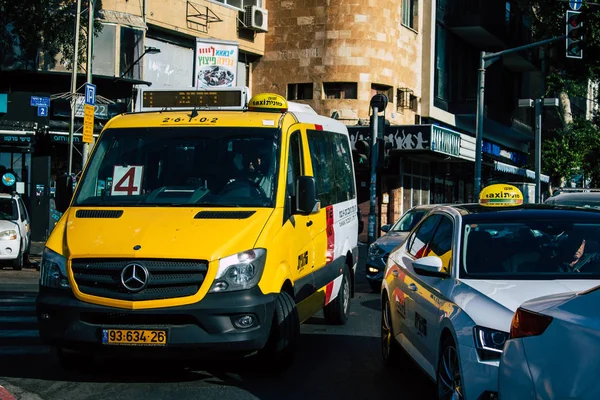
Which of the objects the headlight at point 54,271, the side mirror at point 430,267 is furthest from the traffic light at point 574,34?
the headlight at point 54,271

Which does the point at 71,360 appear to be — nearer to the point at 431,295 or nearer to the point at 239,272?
the point at 239,272

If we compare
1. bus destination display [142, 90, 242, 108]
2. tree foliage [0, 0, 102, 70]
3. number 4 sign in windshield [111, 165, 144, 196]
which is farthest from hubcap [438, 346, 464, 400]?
tree foliage [0, 0, 102, 70]

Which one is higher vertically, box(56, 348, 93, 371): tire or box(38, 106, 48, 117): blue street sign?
box(38, 106, 48, 117): blue street sign

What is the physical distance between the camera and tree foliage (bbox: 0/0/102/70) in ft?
70.2

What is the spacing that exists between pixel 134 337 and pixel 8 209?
12407mm

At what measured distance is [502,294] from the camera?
557 centimetres

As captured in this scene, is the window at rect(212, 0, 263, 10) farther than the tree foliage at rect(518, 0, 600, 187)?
No

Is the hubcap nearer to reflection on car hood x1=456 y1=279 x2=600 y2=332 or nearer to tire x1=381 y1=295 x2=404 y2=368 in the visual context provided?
reflection on car hood x1=456 y1=279 x2=600 y2=332

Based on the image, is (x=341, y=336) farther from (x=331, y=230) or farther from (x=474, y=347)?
(x=474, y=347)

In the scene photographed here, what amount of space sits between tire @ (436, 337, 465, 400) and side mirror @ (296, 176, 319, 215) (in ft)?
8.09

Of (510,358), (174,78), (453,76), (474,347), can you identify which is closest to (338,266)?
(474,347)

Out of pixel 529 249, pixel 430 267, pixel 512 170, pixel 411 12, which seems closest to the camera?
pixel 430 267

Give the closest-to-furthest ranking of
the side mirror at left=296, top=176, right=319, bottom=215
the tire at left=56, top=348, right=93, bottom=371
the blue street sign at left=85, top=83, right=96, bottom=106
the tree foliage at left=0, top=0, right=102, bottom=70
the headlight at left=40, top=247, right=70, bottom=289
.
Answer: the headlight at left=40, top=247, right=70, bottom=289 < the tire at left=56, top=348, right=93, bottom=371 < the side mirror at left=296, top=176, right=319, bottom=215 < the blue street sign at left=85, top=83, right=96, bottom=106 < the tree foliage at left=0, top=0, right=102, bottom=70

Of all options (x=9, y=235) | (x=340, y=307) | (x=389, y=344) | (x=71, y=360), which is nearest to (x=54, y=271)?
(x=71, y=360)
